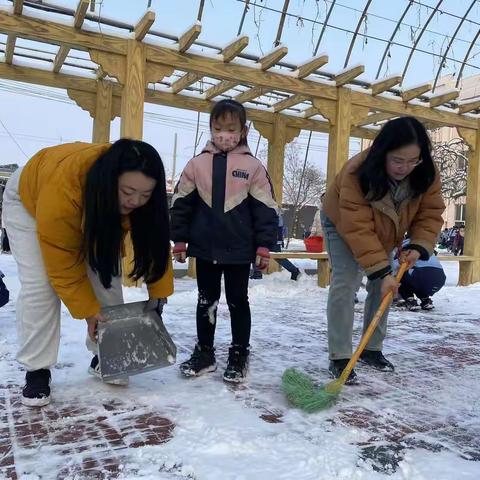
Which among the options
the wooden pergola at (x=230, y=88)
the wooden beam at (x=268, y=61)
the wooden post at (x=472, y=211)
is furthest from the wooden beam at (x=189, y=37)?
the wooden post at (x=472, y=211)

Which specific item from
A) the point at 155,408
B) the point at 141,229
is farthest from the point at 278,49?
the point at 155,408

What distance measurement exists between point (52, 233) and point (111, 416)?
0.79 metres

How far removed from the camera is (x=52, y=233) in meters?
2.10

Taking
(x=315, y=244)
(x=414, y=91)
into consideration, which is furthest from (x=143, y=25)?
(x=414, y=91)

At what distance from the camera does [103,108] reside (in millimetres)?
6867

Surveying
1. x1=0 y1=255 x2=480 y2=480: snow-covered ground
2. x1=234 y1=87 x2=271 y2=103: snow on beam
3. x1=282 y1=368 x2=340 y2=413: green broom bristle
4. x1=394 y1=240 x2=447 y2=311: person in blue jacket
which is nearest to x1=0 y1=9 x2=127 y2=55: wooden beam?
x1=234 y1=87 x2=271 y2=103: snow on beam

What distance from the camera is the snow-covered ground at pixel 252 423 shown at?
5.83 feet

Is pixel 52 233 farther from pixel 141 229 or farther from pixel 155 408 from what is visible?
pixel 155 408

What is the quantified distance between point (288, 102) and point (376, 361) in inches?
206

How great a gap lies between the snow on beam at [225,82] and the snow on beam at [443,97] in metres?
2.97

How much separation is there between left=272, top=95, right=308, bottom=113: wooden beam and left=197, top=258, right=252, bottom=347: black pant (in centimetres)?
A: 467

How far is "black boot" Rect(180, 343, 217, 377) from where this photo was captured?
2777 mm

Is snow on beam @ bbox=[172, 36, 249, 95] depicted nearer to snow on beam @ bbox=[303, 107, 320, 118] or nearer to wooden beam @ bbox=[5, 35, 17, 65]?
snow on beam @ bbox=[303, 107, 320, 118]

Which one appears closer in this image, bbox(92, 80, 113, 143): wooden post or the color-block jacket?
the color-block jacket
